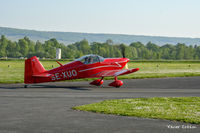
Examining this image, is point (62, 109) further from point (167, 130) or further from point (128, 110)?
point (167, 130)

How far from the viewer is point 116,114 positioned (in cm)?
1322

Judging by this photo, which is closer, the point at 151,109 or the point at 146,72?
the point at 151,109

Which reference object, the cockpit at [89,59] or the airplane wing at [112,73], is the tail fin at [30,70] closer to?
the cockpit at [89,59]

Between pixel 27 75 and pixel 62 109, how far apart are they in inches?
375

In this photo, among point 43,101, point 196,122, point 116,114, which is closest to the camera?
point 196,122

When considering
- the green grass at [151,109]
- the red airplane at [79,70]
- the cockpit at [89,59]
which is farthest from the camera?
the cockpit at [89,59]

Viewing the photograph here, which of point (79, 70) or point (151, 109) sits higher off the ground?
point (79, 70)

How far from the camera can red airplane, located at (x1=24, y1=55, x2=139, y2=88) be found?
23.3 meters

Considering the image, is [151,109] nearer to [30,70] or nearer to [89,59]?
[30,70]

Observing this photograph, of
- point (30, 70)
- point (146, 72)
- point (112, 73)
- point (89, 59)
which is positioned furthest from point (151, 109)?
point (146, 72)

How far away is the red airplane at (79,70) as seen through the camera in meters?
23.3

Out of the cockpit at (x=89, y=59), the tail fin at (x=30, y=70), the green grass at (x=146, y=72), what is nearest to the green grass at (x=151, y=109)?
the tail fin at (x=30, y=70)

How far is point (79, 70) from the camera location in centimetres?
2489

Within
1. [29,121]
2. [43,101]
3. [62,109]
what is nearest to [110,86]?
[43,101]
